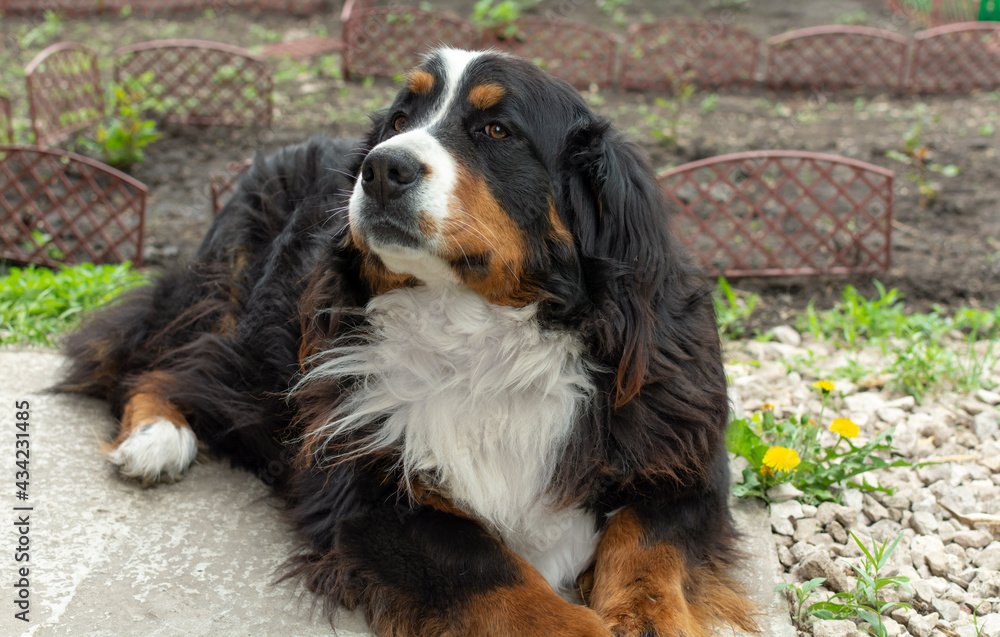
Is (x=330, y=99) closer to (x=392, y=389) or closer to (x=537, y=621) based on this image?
(x=392, y=389)

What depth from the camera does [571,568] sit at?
8.57ft

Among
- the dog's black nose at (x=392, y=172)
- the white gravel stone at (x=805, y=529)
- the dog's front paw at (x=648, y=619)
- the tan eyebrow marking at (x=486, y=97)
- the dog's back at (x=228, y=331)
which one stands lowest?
the white gravel stone at (x=805, y=529)

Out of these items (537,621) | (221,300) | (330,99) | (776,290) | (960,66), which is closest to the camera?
(537,621)

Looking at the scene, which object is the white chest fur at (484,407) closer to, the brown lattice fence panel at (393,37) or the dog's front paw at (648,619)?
the dog's front paw at (648,619)

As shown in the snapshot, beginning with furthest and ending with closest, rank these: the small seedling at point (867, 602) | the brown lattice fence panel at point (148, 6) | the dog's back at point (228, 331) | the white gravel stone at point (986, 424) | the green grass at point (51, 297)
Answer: the brown lattice fence panel at point (148, 6) → the green grass at point (51, 297) → the white gravel stone at point (986, 424) → the dog's back at point (228, 331) → the small seedling at point (867, 602)

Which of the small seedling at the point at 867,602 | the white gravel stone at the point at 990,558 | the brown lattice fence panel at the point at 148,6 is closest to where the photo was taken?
the small seedling at the point at 867,602

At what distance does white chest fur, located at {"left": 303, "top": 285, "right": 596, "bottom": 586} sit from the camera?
2.50 metres

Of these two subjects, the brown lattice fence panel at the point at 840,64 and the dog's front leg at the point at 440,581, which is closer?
the dog's front leg at the point at 440,581

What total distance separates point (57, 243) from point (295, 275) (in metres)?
3.00

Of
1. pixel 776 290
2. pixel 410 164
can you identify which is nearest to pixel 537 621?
pixel 410 164

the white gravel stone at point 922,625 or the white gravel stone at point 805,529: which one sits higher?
the white gravel stone at point 922,625

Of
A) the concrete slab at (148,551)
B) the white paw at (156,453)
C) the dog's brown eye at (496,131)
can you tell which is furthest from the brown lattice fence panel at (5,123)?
the dog's brown eye at (496,131)

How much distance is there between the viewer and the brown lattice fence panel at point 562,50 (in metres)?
8.70

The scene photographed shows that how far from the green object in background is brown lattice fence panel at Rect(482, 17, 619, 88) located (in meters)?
4.67
